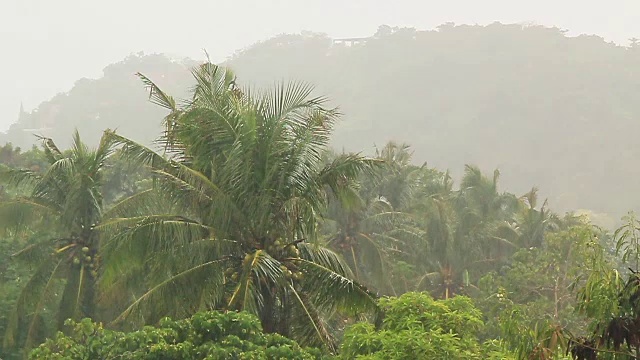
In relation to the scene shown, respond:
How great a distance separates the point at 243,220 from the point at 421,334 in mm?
4019

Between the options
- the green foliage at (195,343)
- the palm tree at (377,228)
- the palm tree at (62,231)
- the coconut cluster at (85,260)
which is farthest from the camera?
the palm tree at (377,228)

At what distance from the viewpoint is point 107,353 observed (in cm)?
834

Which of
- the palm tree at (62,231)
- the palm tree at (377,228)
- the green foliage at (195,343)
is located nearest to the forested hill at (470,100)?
the palm tree at (377,228)

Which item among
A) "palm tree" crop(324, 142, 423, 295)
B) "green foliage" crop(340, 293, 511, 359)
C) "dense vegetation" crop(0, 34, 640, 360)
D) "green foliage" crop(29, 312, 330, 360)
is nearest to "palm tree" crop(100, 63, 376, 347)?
"dense vegetation" crop(0, 34, 640, 360)

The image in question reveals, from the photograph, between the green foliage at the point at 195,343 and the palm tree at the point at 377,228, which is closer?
the green foliage at the point at 195,343

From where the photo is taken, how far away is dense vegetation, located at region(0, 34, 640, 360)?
7.48m

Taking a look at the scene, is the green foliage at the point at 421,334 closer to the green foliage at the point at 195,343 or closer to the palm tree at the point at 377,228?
the green foliage at the point at 195,343

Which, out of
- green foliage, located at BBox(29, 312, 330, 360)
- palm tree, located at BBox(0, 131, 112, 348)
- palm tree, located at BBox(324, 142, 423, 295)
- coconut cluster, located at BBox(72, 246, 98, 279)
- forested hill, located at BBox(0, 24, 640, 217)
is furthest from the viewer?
forested hill, located at BBox(0, 24, 640, 217)

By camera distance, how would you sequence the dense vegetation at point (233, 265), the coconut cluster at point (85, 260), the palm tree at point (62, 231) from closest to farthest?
the dense vegetation at point (233, 265)
the palm tree at point (62, 231)
the coconut cluster at point (85, 260)

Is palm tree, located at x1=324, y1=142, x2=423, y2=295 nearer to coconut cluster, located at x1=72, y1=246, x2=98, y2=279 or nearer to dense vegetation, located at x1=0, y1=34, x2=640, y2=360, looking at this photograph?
dense vegetation, located at x1=0, y1=34, x2=640, y2=360

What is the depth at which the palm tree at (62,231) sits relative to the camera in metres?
12.7

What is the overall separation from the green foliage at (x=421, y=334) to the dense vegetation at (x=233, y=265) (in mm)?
25

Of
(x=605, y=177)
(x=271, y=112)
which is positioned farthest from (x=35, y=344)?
(x=605, y=177)

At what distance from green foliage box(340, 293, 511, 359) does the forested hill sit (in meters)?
63.4
